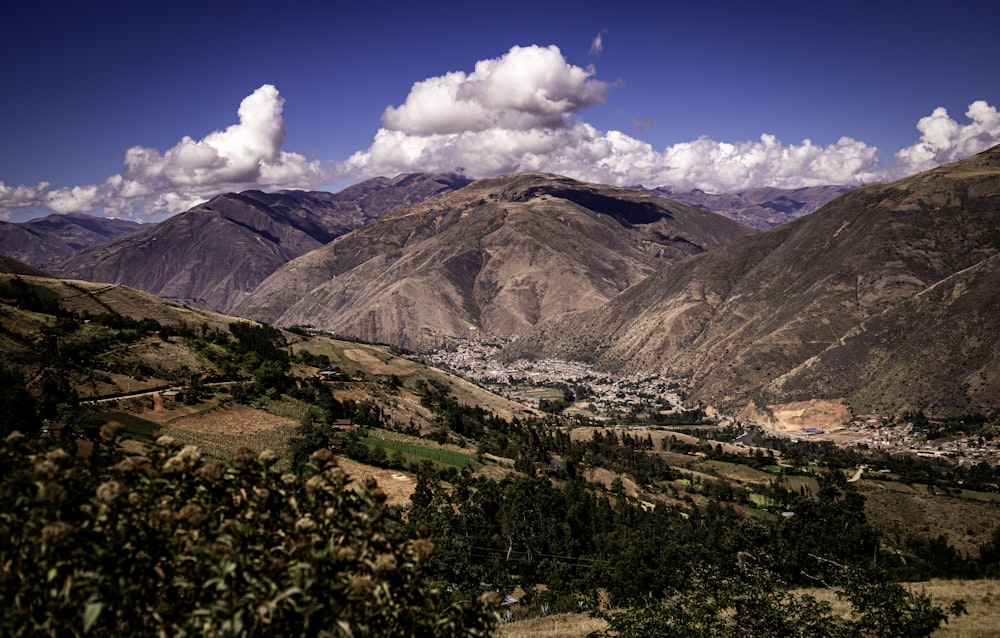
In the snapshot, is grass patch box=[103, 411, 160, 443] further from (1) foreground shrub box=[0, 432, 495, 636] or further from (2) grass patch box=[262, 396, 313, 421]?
(1) foreground shrub box=[0, 432, 495, 636]

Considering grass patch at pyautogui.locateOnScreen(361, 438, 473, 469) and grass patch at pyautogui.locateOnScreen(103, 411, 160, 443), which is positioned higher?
grass patch at pyautogui.locateOnScreen(103, 411, 160, 443)

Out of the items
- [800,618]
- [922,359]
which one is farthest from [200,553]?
[922,359]

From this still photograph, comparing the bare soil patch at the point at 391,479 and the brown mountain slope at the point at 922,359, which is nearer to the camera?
the bare soil patch at the point at 391,479

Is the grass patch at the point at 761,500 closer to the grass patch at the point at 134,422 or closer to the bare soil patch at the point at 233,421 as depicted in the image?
the bare soil patch at the point at 233,421

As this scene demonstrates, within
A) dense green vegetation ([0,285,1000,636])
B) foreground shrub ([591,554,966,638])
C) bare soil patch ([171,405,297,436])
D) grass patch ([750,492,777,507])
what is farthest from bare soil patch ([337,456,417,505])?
grass patch ([750,492,777,507])

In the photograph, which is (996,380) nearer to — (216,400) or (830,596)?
(830,596)

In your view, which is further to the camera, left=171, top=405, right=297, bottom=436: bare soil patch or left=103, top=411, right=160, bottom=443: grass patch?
left=171, top=405, right=297, bottom=436: bare soil patch

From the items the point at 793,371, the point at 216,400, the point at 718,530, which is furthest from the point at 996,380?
the point at 216,400

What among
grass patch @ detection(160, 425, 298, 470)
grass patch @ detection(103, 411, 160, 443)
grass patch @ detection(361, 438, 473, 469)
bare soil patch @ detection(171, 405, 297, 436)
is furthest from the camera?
grass patch @ detection(361, 438, 473, 469)

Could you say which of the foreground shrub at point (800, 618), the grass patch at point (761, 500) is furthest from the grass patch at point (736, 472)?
the foreground shrub at point (800, 618)
